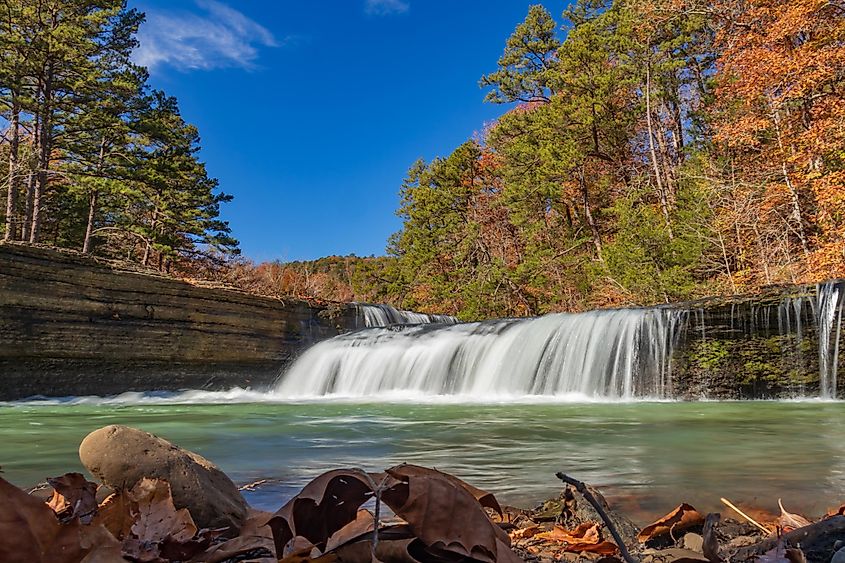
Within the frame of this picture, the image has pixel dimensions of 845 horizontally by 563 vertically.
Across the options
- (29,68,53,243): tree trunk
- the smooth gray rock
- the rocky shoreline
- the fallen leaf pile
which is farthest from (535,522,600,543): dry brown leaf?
(29,68,53,243): tree trunk

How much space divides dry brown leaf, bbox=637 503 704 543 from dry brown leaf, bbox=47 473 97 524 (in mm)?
1501

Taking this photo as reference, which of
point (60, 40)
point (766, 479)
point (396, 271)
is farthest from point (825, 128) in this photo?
point (396, 271)

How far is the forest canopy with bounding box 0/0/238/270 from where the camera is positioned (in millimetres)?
16672

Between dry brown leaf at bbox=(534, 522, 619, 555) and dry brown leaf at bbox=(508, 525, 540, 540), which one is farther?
dry brown leaf at bbox=(508, 525, 540, 540)

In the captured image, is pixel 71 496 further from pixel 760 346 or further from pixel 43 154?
pixel 43 154

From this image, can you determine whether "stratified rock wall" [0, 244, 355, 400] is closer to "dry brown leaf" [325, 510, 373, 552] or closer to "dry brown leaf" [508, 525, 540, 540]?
"dry brown leaf" [508, 525, 540, 540]

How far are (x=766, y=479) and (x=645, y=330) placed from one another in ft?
26.6

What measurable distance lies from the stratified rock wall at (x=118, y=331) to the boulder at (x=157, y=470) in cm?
1183

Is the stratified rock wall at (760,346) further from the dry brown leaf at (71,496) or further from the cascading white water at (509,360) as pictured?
the dry brown leaf at (71,496)

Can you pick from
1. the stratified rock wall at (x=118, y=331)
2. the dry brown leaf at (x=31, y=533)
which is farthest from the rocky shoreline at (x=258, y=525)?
the stratified rock wall at (x=118, y=331)

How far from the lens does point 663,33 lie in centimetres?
2027

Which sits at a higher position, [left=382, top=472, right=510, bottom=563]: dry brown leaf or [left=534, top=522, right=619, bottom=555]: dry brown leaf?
[left=382, top=472, right=510, bottom=563]: dry brown leaf

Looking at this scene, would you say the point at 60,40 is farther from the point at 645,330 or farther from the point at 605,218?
the point at 605,218

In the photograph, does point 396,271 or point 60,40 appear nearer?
point 60,40
